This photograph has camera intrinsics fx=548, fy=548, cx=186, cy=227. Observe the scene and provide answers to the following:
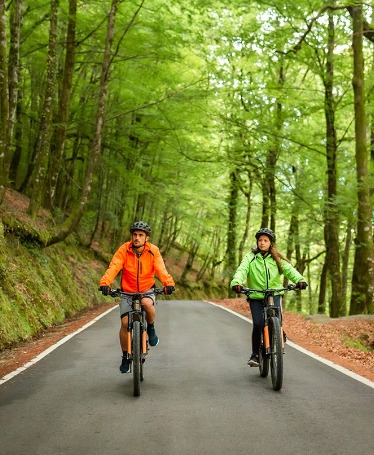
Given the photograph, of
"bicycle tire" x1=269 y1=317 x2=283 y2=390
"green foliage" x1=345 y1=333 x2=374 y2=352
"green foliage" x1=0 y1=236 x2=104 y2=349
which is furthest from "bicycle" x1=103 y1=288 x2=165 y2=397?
"green foliage" x1=345 y1=333 x2=374 y2=352

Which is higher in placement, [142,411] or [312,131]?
[312,131]

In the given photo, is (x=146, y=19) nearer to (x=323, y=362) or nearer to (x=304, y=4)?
(x=304, y=4)

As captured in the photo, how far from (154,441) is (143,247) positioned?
3008 mm

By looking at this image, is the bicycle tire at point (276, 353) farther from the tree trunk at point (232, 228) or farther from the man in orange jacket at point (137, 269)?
the tree trunk at point (232, 228)

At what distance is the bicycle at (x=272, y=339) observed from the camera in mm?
6895

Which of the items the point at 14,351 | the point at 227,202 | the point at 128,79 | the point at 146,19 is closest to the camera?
the point at 14,351

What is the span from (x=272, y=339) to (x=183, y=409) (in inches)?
73.1

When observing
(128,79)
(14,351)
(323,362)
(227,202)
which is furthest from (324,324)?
(227,202)

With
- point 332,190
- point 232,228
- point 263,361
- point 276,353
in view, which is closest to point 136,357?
point 276,353

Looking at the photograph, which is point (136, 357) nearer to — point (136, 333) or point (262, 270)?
point (136, 333)

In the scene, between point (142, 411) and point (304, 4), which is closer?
point (142, 411)

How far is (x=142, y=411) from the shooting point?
19.1ft

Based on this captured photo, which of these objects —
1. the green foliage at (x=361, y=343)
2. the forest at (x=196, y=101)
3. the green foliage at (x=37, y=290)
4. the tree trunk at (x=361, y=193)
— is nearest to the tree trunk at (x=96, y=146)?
the forest at (x=196, y=101)

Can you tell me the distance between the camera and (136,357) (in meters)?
6.65
